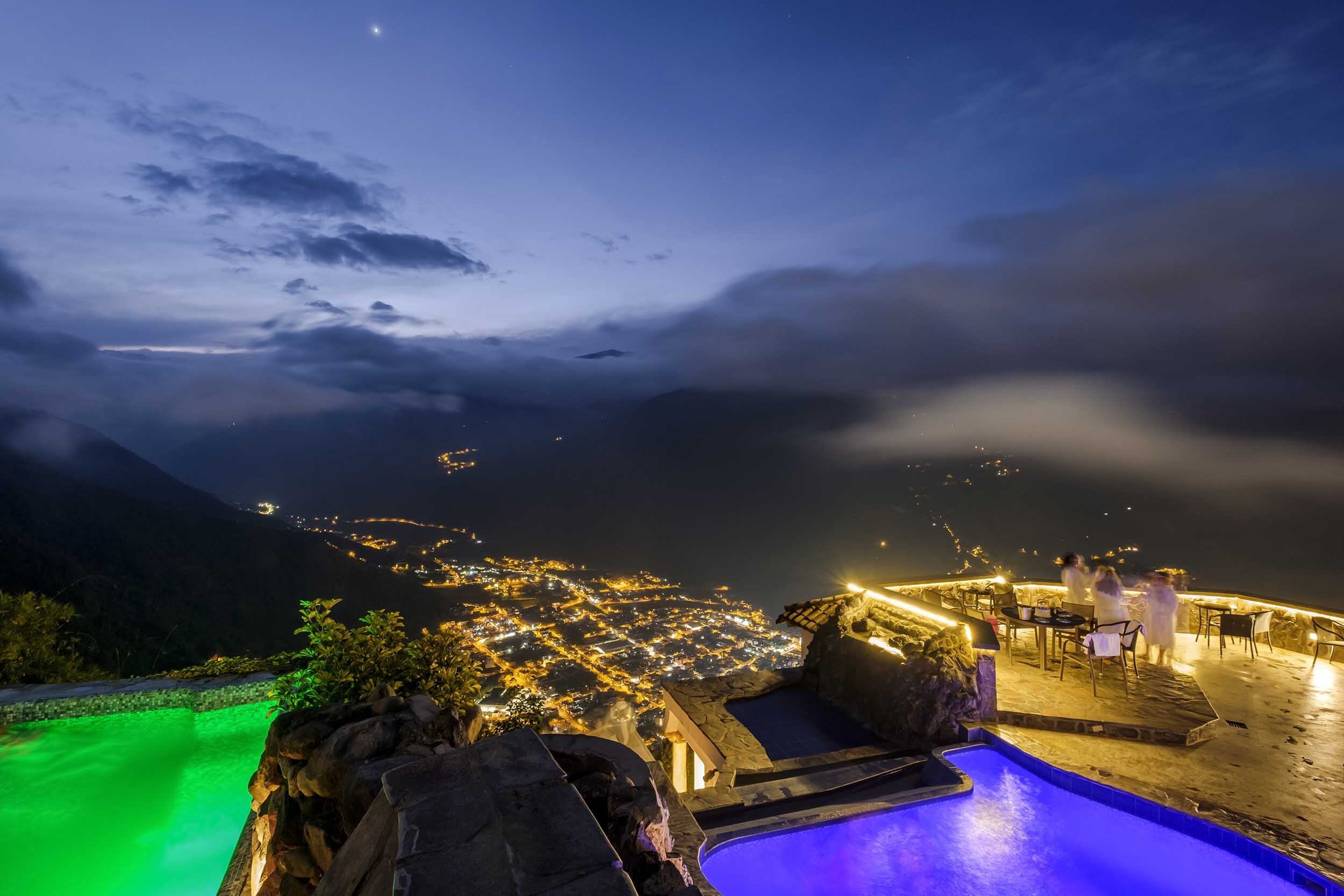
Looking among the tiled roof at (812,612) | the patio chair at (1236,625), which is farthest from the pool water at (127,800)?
the patio chair at (1236,625)

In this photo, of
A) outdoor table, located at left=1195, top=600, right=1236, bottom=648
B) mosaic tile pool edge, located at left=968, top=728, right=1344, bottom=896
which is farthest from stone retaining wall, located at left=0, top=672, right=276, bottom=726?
outdoor table, located at left=1195, top=600, right=1236, bottom=648

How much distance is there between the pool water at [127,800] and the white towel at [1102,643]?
11.0 meters

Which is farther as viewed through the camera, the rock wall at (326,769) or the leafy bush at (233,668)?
the leafy bush at (233,668)

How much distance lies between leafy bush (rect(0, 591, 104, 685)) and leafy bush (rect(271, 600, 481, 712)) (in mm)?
8395

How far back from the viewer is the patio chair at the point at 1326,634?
9633 mm

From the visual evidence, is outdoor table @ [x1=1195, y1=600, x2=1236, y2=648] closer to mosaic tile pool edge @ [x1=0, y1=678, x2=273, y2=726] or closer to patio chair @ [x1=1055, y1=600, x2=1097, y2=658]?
patio chair @ [x1=1055, y1=600, x2=1097, y2=658]

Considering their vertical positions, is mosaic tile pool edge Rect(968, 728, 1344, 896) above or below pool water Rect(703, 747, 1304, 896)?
above

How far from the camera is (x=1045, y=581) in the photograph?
13039 millimetres

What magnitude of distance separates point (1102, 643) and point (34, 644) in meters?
17.5

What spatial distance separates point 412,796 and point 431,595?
57.3 meters

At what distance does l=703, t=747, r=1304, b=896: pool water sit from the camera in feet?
16.7

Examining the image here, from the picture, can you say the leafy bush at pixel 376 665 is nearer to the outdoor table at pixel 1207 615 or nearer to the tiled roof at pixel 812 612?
the tiled roof at pixel 812 612

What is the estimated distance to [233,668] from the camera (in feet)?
33.7

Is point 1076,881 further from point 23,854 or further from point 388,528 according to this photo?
point 388,528
